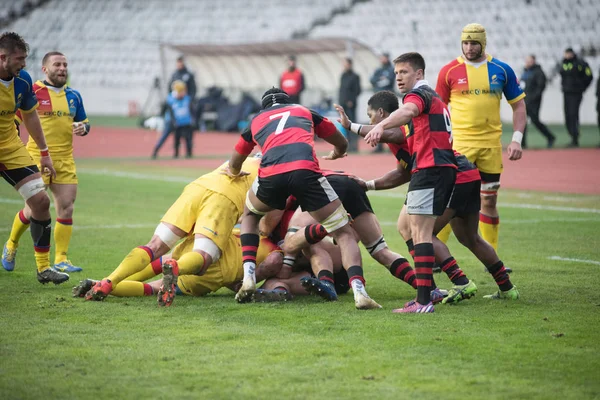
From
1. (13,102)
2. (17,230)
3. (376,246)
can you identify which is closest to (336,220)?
(376,246)

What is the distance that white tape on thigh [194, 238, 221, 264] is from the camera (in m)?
7.29

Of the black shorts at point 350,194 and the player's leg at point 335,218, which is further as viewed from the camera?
the black shorts at point 350,194

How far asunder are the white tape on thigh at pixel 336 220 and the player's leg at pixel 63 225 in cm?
302

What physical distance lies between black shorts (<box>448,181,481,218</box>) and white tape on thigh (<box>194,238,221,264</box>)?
74.1 inches

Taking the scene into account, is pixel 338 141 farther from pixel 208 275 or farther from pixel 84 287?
pixel 84 287

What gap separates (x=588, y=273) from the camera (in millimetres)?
8703

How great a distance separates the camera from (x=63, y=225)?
366 inches

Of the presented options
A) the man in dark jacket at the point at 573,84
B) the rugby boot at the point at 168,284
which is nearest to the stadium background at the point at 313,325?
the rugby boot at the point at 168,284

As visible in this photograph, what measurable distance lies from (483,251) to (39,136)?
4.11 m

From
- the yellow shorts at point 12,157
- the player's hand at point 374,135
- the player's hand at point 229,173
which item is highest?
the player's hand at point 374,135

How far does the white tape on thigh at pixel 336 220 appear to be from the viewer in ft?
23.3

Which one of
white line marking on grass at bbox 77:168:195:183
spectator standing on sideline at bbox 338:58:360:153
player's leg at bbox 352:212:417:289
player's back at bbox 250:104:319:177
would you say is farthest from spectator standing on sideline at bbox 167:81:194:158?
player's leg at bbox 352:212:417:289

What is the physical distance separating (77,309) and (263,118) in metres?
2.06

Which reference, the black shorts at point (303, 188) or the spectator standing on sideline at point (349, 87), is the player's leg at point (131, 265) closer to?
the black shorts at point (303, 188)
